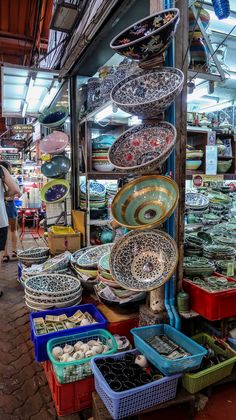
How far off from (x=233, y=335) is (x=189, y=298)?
38cm

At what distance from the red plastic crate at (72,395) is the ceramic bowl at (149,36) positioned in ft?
6.78

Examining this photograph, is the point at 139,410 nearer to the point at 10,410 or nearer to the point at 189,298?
the point at 189,298

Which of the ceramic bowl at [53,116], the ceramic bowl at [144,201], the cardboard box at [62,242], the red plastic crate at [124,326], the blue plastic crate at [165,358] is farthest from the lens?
the ceramic bowl at [53,116]

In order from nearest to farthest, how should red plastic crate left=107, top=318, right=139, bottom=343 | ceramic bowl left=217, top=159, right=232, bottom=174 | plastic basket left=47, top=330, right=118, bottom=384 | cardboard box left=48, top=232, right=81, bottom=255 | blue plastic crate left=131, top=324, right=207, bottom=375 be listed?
blue plastic crate left=131, top=324, right=207, bottom=375, plastic basket left=47, top=330, right=118, bottom=384, red plastic crate left=107, top=318, right=139, bottom=343, ceramic bowl left=217, top=159, right=232, bottom=174, cardboard box left=48, top=232, right=81, bottom=255

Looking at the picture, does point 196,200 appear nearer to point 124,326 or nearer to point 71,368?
point 124,326

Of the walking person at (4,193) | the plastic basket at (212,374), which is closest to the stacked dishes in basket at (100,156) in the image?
the walking person at (4,193)

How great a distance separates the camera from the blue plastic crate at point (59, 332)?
2139mm

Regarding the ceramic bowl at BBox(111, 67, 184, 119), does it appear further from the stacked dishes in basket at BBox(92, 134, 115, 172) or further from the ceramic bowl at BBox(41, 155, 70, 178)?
the ceramic bowl at BBox(41, 155, 70, 178)

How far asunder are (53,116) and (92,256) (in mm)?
2494

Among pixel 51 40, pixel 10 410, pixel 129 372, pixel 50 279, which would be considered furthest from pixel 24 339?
pixel 51 40

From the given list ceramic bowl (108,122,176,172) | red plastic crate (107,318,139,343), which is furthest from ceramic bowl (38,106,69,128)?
red plastic crate (107,318,139,343)

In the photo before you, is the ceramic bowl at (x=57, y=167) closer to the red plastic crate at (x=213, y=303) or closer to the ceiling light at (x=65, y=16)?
the ceiling light at (x=65, y=16)

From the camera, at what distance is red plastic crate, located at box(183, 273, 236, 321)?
1976 millimetres

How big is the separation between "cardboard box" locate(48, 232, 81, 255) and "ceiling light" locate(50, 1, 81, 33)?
9.57 feet
